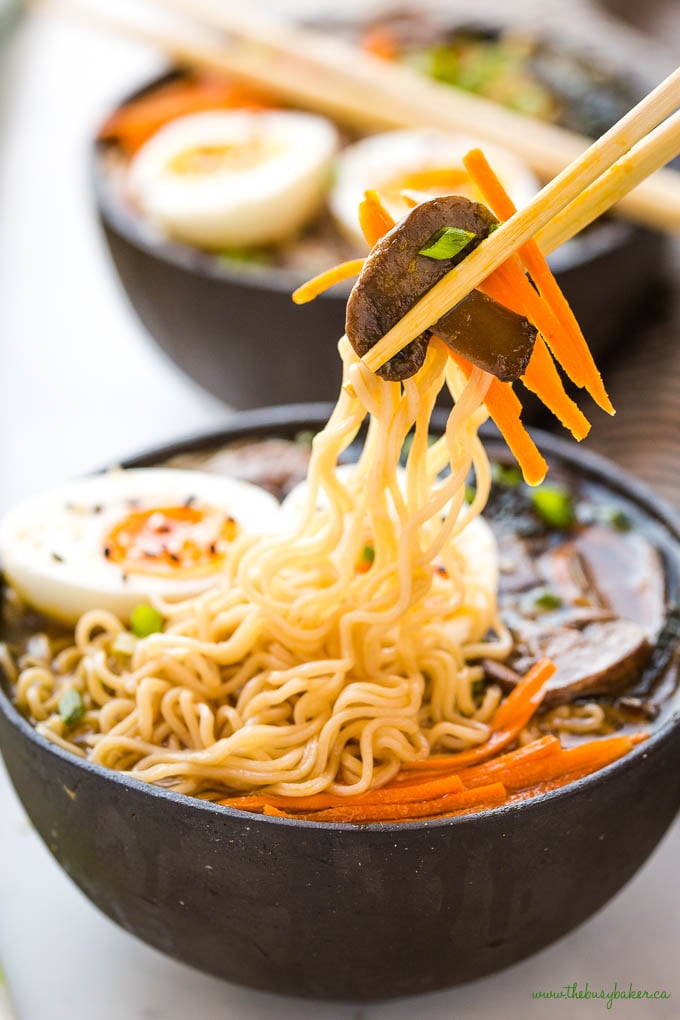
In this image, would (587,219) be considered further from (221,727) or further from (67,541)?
(67,541)

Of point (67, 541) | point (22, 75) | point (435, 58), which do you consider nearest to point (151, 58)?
point (22, 75)

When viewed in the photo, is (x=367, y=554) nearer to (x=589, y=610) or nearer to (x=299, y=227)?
(x=589, y=610)

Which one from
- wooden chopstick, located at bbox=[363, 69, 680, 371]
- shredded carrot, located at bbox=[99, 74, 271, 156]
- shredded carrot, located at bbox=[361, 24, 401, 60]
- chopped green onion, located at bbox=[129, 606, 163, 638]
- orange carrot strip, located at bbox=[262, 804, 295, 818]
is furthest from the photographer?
shredded carrot, located at bbox=[361, 24, 401, 60]

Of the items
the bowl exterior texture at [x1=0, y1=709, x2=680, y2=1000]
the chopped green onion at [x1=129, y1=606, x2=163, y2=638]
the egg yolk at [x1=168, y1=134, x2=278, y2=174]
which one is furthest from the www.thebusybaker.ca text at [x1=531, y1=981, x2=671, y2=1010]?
the egg yolk at [x1=168, y1=134, x2=278, y2=174]

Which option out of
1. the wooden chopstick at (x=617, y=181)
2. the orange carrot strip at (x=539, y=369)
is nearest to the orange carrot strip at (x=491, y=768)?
the orange carrot strip at (x=539, y=369)

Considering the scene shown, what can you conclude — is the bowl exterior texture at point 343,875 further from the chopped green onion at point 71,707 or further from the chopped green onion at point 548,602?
the chopped green onion at point 548,602

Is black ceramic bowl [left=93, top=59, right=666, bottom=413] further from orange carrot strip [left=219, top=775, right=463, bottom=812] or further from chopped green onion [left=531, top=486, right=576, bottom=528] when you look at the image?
orange carrot strip [left=219, top=775, right=463, bottom=812]
